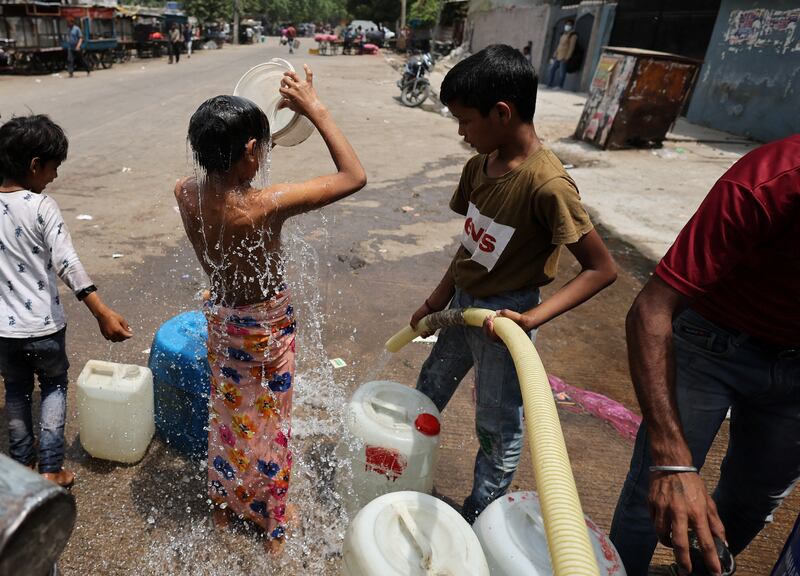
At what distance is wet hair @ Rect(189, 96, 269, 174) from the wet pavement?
1064mm

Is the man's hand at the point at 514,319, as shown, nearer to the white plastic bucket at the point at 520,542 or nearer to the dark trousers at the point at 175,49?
the white plastic bucket at the point at 520,542

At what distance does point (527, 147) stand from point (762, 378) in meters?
1.01

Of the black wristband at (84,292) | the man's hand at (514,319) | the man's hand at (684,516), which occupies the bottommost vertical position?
the black wristband at (84,292)

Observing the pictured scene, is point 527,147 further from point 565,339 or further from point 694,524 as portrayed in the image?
point 565,339

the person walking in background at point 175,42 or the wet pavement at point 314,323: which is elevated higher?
the person walking in background at point 175,42

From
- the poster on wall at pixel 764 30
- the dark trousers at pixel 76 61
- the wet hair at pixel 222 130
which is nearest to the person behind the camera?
the wet hair at pixel 222 130

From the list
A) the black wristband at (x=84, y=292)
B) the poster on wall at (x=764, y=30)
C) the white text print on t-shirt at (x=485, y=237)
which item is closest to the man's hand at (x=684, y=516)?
the white text print on t-shirt at (x=485, y=237)

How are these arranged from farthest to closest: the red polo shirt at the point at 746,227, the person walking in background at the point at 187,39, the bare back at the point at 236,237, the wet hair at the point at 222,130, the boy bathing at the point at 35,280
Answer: the person walking in background at the point at 187,39 < the boy bathing at the point at 35,280 < the bare back at the point at 236,237 < the wet hair at the point at 222,130 < the red polo shirt at the point at 746,227

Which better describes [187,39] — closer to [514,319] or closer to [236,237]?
[236,237]

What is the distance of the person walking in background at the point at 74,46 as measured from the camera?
16359 mm

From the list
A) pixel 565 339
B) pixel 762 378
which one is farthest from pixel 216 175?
pixel 565 339

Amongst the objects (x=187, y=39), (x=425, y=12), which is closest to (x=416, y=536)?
(x=187, y=39)

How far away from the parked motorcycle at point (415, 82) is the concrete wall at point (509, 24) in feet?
10.1

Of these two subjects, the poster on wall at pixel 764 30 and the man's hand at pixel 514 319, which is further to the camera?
the poster on wall at pixel 764 30
